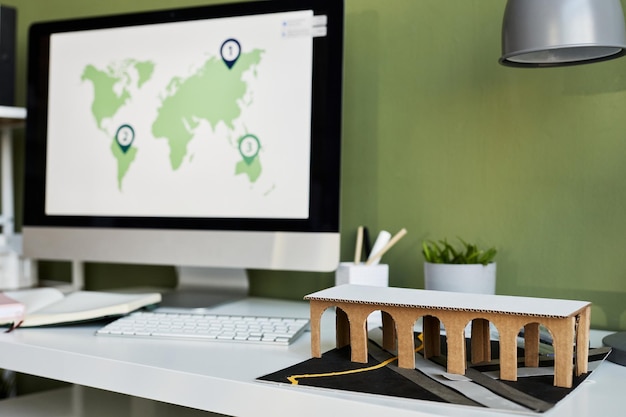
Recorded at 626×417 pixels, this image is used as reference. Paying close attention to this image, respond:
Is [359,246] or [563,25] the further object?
[359,246]

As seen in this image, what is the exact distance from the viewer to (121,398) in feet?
3.91

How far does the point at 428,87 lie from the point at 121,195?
0.57m

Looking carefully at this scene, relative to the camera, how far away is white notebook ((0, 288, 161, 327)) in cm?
102

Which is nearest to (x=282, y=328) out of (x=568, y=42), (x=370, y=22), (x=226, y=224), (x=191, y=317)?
(x=191, y=317)

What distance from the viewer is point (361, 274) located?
1.13m

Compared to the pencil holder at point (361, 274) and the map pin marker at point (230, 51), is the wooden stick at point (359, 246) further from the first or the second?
the map pin marker at point (230, 51)

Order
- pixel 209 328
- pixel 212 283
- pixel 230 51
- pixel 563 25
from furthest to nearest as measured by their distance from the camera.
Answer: pixel 212 283 < pixel 230 51 < pixel 209 328 < pixel 563 25

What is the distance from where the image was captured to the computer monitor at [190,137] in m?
1.13

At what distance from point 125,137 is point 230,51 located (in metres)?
0.25

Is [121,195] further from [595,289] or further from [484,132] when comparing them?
[595,289]

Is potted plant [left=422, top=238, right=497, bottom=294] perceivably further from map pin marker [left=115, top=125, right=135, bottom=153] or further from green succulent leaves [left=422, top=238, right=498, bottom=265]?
map pin marker [left=115, top=125, right=135, bottom=153]

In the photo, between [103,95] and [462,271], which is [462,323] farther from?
[103,95]

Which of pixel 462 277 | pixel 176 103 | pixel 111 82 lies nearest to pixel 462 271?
pixel 462 277

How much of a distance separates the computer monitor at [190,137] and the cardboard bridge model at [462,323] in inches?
12.0
